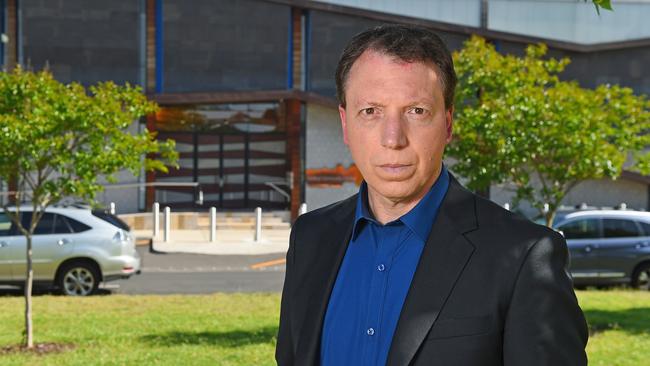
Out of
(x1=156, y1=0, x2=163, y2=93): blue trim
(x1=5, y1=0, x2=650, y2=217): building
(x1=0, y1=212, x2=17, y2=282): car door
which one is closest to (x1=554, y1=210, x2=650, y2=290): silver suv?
(x1=0, y1=212, x2=17, y2=282): car door

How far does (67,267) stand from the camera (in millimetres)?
17875

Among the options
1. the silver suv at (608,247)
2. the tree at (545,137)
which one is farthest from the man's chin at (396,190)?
the silver suv at (608,247)

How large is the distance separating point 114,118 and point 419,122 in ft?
34.7

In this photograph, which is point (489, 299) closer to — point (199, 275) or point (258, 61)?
point (199, 275)

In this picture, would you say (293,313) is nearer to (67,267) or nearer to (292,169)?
(67,267)

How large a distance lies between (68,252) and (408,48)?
51.4 feet

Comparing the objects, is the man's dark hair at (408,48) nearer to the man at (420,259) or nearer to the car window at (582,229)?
the man at (420,259)

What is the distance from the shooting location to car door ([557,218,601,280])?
19.4 m

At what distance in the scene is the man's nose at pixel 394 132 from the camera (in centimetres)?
282

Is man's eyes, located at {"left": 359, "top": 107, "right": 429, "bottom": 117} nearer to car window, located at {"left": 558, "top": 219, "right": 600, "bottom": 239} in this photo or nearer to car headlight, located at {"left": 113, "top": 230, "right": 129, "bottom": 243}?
car headlight, located at {"left": 113, "top": 230, "right": 129, "bottom": 243}

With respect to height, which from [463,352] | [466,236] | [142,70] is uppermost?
[142,70]

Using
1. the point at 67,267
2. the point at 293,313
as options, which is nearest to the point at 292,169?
the point at 67,267

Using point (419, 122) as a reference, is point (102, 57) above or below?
above

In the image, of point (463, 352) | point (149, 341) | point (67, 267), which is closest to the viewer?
point (463, 352)
